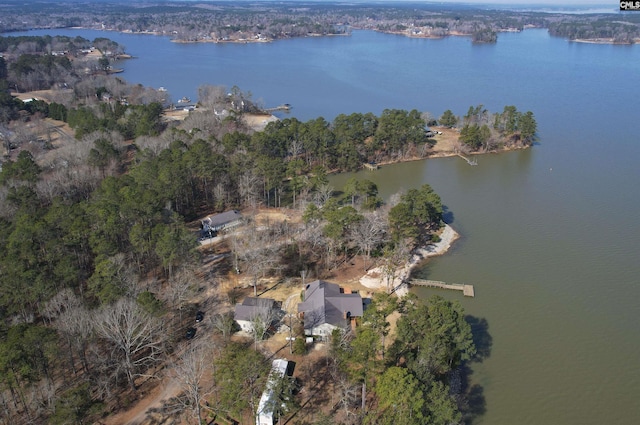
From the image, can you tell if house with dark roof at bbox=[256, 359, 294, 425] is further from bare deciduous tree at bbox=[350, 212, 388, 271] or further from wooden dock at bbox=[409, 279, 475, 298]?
wooden dock at bbox=[409, 279, 475, 298]

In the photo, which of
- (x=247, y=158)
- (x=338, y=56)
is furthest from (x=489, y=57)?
(x=247, y=158)

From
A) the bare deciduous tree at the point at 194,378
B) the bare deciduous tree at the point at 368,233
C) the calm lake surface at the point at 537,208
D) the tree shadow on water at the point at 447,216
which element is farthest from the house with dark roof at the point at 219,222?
the tree shadow on water at the point at 447,216

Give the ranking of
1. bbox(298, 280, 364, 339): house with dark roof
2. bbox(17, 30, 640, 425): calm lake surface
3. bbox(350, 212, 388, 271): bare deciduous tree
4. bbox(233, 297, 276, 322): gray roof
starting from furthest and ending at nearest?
bbox(350, 212, 388, 271): bare deciduous tree, bbox(298, 280, 364, 339): house with dark roof, bbox(233, 297, 276, 322): gray roof, bbox(17, 30, 640, 425): calm lake surface

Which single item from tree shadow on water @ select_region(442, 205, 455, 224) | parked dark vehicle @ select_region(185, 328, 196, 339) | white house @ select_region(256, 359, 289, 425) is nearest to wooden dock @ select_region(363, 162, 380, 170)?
tree shadow on water @ select_region(442, 205, 455, 224)

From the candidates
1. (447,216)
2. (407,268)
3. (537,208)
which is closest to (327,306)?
(407,268)

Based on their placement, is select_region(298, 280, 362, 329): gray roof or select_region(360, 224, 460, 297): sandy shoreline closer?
select_region(298, 280, 362, 329): gray roof

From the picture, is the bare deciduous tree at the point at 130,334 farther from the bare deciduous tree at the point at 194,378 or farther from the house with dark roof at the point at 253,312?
the house with dark roof at the point at 253,312

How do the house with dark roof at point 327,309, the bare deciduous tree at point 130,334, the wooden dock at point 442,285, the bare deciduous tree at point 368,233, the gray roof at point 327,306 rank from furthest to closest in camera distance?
1. the bare deciduous tree at point 368,233
2. the wooden dock at point 442,285
3. the gray roof at point 327,306
4. the house with dark roof at point 327,309
5. the bare deciduous tree at point 130,334
